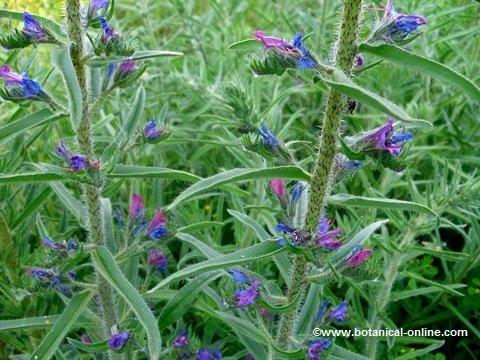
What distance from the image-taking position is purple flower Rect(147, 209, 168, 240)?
2428mm

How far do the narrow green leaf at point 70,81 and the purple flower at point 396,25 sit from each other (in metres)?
0.81

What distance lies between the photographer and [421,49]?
3938 millimetres

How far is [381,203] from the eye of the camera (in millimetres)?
1886

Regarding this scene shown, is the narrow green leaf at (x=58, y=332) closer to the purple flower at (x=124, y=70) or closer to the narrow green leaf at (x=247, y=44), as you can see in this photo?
the purple flower at (x=124, y=70)

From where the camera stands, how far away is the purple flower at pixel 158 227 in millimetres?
2428

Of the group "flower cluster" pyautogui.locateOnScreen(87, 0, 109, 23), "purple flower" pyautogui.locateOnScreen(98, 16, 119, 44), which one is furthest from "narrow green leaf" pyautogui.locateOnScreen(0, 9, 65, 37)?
"purple flower" pyautogui.locateOnScreen(98, 16, 119, 44)

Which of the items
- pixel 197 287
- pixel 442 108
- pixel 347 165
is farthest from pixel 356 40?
pixel 442 108

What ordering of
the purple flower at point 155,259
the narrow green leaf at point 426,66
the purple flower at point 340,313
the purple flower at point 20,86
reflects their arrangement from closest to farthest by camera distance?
1. the narrow green leaf at point 426,66
2. the purple flower at point 20,86
3. the purple flower at point 340,313
4. the purple flower at point 155,259

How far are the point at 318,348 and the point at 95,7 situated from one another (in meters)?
1.26

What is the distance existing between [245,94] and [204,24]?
1.61 meters

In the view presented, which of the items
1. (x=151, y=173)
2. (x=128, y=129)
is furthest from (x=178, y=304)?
(x=128, y=129)

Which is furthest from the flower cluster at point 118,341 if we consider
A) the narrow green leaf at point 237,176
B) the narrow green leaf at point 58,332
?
the narrow green leaf at point 237,176

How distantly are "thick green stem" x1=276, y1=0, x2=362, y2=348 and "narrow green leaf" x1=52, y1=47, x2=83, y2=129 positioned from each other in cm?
66

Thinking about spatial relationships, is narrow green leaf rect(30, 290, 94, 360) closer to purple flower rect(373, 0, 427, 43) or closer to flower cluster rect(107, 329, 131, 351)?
flower cluster rect(107, 329, 131, 351)
